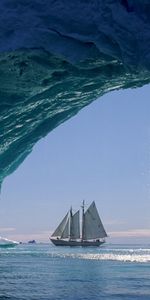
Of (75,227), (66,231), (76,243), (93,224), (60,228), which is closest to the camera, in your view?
(93,224)

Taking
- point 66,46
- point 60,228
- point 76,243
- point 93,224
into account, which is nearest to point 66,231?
point 60,228

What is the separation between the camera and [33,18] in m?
7.42

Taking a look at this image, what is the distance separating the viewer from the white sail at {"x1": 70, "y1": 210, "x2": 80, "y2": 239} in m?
104

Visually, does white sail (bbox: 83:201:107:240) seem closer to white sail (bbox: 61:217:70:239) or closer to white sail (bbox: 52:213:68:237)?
white sail (bbox: 61:217:70:239)

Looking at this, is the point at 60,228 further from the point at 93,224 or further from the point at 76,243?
the point at 93,224

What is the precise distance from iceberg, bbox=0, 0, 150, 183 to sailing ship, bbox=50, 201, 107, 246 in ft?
291

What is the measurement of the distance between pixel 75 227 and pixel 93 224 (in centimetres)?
745

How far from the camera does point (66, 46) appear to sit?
7.48 m

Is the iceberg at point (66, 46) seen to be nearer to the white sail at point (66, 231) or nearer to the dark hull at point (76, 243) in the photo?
the white sail at point (66, 231)

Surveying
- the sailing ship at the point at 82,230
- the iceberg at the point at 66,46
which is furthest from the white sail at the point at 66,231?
the iceberg at the point at 66,46

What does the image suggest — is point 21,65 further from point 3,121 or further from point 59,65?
point 3,121

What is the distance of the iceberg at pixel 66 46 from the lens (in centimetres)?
711

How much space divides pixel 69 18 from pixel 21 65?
4.68 feet

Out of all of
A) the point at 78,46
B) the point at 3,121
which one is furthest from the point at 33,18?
the point at 3,121
